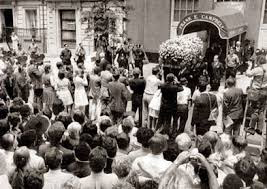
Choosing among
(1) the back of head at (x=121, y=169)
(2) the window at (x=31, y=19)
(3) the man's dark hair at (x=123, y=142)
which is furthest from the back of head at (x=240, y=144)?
(2) the window at (x=31, y=19)

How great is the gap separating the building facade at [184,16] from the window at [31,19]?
7974 millimetres

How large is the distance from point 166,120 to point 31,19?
1953cm

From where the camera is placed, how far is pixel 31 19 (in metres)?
25.5

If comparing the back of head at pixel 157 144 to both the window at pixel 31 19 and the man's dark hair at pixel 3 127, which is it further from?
the window at pixel 31 19

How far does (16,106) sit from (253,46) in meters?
13.5

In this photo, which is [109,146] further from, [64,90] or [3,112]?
[64,90]

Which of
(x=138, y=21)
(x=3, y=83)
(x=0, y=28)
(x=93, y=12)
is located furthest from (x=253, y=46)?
(x=0, y=28)

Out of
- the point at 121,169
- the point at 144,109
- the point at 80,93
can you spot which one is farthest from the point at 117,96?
the point at 121,169

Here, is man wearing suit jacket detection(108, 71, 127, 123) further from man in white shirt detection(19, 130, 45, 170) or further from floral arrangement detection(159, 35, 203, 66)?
man in white shirt detection(19, 130, 45, 170)

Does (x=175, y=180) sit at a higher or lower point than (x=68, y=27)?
lower

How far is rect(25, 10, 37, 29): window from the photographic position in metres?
25.3

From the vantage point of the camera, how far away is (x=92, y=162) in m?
4.30

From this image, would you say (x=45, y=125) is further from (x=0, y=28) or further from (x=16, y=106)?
(x=0, y=28)

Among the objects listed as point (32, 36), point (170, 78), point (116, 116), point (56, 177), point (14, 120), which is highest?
point (32, 36)
